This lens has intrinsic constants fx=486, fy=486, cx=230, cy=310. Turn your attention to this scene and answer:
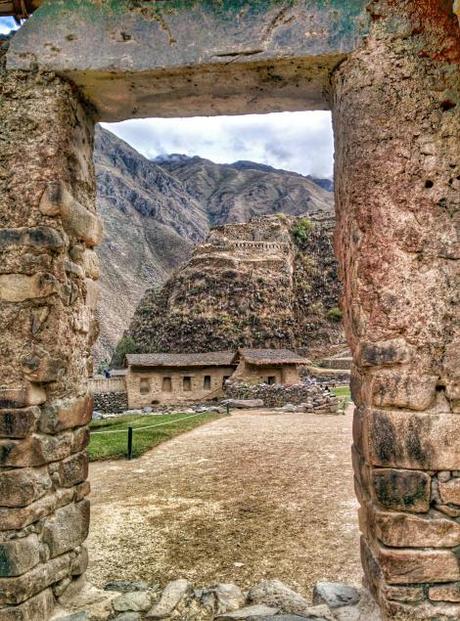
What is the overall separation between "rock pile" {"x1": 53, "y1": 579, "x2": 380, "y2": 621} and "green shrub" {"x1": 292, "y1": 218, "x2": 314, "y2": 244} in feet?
169

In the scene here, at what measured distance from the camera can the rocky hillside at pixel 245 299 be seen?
4103cm

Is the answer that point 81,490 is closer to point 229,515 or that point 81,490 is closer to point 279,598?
point 279,598

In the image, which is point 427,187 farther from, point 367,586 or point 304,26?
point 367,586

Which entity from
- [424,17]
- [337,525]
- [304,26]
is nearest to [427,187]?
[424,17]

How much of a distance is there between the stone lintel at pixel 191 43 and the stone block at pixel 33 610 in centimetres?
361

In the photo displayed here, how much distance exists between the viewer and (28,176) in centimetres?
341

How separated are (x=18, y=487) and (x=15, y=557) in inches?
16.6

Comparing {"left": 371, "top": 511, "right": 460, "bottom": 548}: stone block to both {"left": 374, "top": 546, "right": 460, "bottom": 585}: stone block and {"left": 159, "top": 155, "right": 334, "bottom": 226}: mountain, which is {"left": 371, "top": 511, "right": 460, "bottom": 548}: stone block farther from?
{"left": 159, "top": 155, "right": 334, "bottom": 226}: mountain

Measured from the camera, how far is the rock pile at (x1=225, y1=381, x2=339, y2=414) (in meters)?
19.0

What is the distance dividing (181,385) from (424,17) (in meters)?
24.9

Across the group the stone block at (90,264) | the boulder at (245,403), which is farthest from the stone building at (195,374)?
the stone block at (90,264)

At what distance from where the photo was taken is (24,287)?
332 centimetres

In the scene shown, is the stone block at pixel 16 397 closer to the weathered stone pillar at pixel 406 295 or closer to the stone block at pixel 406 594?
the weathered stone pillar at pixel 406 295

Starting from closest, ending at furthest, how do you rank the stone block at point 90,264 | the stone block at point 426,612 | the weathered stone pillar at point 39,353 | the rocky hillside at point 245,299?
the stone block at point 426,612, the weathered stone pillar at point 39,353, the stone block at point 90,264, the rocky hillside at point 245,299
